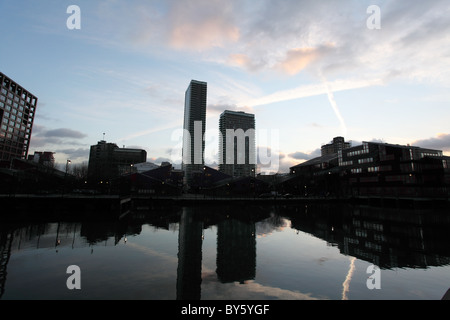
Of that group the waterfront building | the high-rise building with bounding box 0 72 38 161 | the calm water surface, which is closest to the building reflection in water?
the calm water surface

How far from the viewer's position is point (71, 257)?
20.5 m

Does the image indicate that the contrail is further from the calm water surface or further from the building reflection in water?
the building reflection in water

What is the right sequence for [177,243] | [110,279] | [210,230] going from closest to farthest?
[110,279] < [177,243] < [210,230]

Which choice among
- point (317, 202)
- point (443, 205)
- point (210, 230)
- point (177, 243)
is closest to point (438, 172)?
point (443, 205)

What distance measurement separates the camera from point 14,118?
138 m

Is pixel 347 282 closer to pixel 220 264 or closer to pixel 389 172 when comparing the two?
pixel 220 264

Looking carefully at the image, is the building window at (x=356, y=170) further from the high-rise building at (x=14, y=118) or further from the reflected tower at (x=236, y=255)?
the high-rise building at (x=14, y=118)

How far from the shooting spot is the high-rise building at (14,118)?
12912 centimetres

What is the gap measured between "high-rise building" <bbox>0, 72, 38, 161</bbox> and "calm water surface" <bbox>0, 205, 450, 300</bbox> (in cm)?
13581

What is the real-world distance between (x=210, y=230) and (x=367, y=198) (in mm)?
80292

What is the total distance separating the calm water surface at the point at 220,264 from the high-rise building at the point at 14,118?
135805mm
